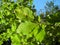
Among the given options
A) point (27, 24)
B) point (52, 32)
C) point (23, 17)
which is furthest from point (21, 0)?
point (27, 24)

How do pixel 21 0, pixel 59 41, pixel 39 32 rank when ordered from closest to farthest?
pixel 39 32, pixel 59 41, pixel 21 0

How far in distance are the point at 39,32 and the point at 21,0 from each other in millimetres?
1866

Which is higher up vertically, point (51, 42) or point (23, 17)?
point (23, 17)

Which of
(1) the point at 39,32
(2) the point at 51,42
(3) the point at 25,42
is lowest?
(2) the point at 51,42

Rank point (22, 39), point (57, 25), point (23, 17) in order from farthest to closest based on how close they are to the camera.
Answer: point (57, 25) → point (22, 39) → point (23, 17)

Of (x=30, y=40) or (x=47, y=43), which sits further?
(x=47, y=43)

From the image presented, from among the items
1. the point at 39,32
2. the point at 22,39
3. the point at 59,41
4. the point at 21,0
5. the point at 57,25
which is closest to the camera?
the point at 39,32

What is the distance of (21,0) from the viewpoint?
121 inches

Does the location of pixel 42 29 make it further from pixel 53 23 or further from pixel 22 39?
pixel 53 23

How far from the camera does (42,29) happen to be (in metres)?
1.28

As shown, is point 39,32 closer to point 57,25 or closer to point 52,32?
point 57,25

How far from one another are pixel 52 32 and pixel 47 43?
15cm

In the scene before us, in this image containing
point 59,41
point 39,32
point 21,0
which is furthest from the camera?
point 21,0

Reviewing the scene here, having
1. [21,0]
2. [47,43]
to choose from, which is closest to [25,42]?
[47,43]
